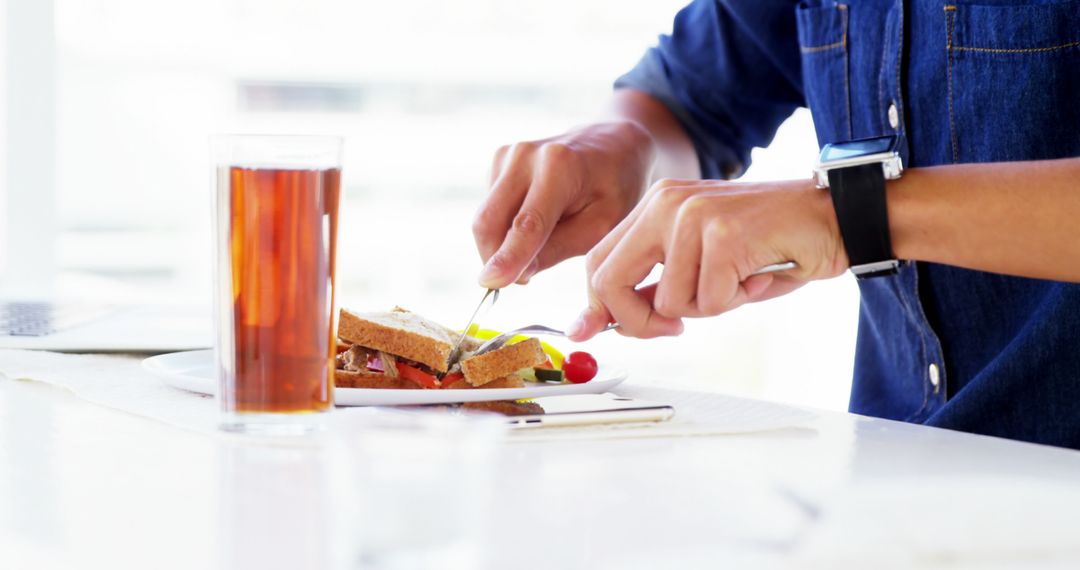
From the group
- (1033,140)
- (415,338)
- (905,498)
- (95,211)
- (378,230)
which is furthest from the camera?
(95,211)

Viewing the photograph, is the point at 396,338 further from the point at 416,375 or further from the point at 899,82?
the point at 899,82

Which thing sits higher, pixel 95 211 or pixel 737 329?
pixel 95 211

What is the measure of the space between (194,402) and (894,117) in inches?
36.3

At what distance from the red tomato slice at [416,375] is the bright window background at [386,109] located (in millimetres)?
6254

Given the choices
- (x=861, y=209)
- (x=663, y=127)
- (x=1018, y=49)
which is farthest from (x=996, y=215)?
(x=663, y=127)

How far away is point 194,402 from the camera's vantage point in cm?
93

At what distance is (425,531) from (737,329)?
7139mm

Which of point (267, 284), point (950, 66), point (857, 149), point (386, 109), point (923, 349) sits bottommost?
point (923, 349)

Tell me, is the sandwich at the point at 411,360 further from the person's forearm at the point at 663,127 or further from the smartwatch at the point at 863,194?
the person's forearm at the point at 663,127

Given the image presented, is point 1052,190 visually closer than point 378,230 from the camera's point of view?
Yes

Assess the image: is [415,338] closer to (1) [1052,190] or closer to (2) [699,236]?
(2) [699,236]

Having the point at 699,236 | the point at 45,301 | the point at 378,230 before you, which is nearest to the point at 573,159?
the point at 699,236

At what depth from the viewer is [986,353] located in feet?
4.38

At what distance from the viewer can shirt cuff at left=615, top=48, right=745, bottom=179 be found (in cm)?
180
